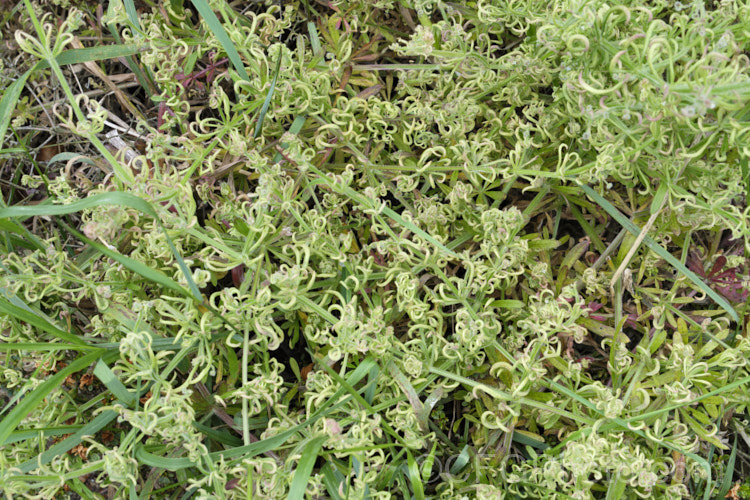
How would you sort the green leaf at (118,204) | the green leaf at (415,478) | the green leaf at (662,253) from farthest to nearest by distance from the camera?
the green leaf at (662,253), the green leaf at (415,478), the green leaf at (118,204)

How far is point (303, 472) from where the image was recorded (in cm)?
110

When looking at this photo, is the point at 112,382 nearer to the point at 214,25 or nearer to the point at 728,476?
the point at 214,25

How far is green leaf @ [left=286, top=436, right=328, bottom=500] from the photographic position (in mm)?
1078

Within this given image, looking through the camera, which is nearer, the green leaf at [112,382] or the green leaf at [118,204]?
the green leaf at [118,204]

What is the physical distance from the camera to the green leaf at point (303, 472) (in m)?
1.08

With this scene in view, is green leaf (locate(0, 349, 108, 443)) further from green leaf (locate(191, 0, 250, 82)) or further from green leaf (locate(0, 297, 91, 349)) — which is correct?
green leaf (locate(191, 0, 250, 82))

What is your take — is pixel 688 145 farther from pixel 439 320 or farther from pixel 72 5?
pixel 72 5

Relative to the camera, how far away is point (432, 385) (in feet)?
4.63

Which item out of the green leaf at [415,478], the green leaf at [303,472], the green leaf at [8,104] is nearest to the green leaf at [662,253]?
the green leaf at [415,478]

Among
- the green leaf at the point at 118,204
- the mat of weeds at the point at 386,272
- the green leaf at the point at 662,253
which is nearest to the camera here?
the green leaf at the point at 118,204

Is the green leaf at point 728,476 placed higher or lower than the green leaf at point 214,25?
lower

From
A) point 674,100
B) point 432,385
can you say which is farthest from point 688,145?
point 432,385

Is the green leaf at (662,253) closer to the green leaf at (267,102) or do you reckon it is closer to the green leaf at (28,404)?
the green leaf at (267,102)

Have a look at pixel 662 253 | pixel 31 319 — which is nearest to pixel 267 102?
pixel 31 319
